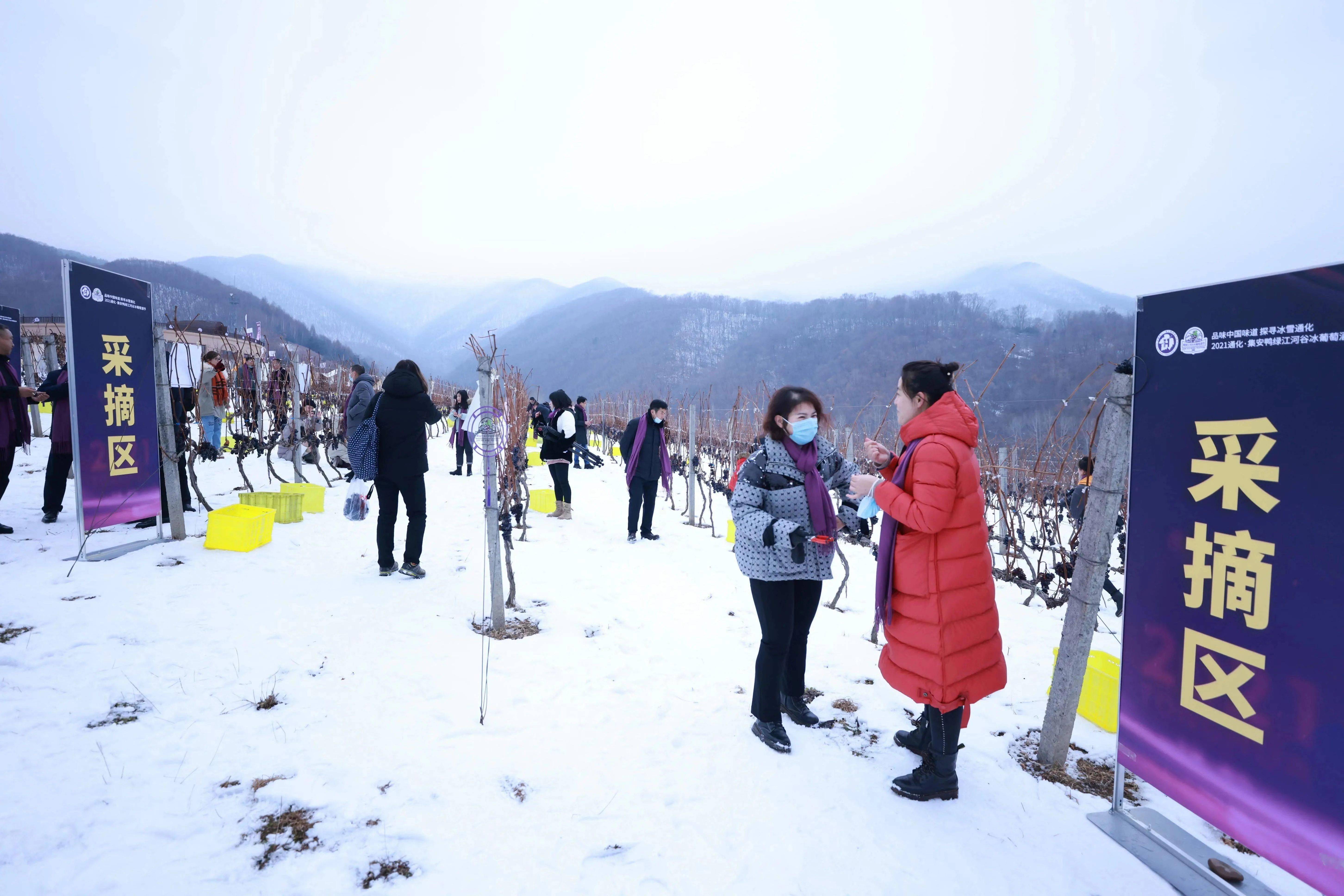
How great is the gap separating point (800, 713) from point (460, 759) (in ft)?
4.86

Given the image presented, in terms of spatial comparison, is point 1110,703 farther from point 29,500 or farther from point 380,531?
point 29,500

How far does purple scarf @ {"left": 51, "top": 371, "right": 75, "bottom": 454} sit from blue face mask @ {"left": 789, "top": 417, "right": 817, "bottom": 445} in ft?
19.3

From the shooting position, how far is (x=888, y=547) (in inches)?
80.5

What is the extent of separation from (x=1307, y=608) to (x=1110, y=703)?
1499 mm

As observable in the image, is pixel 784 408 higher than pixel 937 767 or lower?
higher

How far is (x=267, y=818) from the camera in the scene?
1.86 m

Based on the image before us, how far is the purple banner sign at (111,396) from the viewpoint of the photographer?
389 cm

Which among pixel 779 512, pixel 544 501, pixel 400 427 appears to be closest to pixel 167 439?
pixel 400 427

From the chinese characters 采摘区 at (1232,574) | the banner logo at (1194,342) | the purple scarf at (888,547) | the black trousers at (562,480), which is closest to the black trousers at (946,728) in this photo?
the purple scarf at (888,547)

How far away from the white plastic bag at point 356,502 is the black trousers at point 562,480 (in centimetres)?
328

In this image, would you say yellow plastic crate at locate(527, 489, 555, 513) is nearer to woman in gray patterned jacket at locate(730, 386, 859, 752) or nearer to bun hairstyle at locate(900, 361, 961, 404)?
woman in gray patterned jacket at locate(730, 386, 859, 752)

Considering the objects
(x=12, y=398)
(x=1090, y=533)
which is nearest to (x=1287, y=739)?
(x=1090, y=533)

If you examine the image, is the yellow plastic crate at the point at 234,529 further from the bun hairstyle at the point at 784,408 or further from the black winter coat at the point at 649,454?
the bun hairstyle at the point at 784,408

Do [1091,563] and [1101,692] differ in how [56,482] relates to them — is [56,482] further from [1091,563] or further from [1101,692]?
[1101,692]
